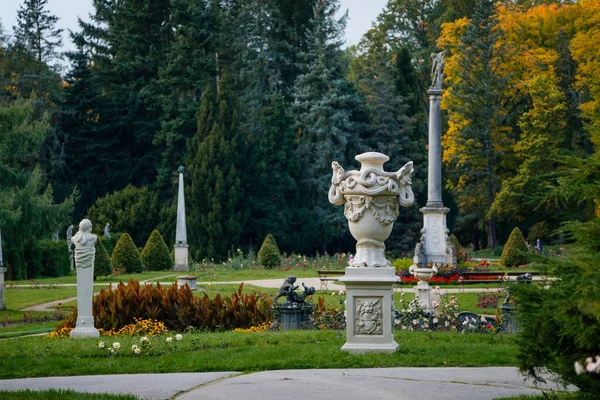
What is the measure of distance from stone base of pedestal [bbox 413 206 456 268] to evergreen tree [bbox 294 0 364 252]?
15.7 metres

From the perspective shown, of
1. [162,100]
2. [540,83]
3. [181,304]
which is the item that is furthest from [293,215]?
[181,304]

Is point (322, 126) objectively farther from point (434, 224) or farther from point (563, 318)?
point (563, 318)

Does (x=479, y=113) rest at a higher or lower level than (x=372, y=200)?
higher

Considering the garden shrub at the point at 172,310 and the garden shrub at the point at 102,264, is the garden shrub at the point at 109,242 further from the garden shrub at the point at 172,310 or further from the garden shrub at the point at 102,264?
the garden shrub at the point at 172,310

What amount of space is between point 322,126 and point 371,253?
120 ft

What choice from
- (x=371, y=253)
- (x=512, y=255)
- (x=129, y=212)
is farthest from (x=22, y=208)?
(x=371, y=253)

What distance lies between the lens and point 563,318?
562 centimetres

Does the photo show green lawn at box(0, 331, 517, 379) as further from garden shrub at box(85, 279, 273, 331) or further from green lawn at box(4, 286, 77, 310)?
green lawn at box(4, 286, 77, 310)

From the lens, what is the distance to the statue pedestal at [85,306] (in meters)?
12.7

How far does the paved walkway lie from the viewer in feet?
25.7

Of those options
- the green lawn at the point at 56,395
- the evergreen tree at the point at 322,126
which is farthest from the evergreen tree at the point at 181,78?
the green lawn at the point at 56,395

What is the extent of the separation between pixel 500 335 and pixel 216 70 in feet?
126

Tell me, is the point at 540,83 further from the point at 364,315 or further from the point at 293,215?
the point at 364,315

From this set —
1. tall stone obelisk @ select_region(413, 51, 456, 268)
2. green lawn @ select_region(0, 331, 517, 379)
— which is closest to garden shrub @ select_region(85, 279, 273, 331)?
green lawn @ select_region(0, 331, 517, 379)
